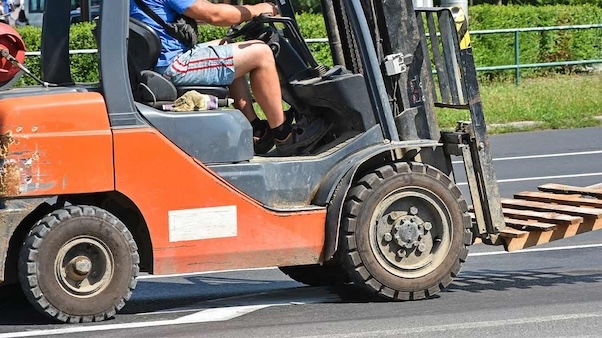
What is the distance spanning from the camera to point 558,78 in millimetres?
23625

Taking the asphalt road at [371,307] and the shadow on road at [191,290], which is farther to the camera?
the shadow on road at [191,290]

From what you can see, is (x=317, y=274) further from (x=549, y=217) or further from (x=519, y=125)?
(x=519, y=125)

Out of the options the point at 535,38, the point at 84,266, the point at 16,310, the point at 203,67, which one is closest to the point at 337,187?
the point at 203,67

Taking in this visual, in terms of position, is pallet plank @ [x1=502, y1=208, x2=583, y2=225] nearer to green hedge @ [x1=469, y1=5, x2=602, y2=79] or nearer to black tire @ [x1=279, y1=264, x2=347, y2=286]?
black tire @ [x1=279, y1=264, x2=347, y2=286]

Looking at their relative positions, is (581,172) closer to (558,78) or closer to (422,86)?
(422,86)

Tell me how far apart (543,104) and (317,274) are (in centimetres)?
1328

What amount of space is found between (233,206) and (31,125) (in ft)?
4.05

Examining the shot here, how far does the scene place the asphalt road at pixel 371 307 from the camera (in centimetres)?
695

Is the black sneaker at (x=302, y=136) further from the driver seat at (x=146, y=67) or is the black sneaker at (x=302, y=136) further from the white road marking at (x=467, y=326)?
the white road marking at (x=467, y=326)

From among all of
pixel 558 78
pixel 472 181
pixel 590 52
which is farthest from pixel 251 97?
pixel 590 52

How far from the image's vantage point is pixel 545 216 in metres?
8.39

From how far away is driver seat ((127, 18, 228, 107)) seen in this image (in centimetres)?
740

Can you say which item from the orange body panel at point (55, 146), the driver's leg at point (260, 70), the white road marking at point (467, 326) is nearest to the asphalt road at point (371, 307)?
the white road marking at point (467, 326)

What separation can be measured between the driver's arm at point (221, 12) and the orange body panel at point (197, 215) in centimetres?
76
